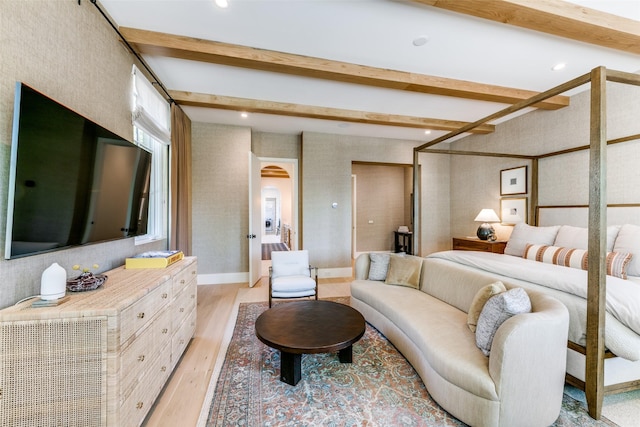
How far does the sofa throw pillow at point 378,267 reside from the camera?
3305 mm

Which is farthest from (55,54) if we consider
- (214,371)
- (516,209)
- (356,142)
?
(516,209)

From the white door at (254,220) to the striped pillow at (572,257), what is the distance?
3.98m

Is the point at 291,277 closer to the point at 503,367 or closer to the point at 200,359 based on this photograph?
the point at 200,359

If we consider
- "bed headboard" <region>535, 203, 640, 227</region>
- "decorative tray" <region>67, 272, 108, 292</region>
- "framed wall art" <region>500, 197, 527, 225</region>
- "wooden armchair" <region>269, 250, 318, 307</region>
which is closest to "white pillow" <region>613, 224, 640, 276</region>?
"bed headboard" <region>535, 203, 640, 227</region>

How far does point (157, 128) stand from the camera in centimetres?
298

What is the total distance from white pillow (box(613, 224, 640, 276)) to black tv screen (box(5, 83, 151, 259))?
14.8 ft

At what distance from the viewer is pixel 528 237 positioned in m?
3.43

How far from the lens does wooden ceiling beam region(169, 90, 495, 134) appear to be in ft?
11.6

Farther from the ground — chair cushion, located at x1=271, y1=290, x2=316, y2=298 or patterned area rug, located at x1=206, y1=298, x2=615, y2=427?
chair cushion, located at x1=271, y1=290, x2=316, y2=298

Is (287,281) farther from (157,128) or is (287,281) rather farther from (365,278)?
(157,128)

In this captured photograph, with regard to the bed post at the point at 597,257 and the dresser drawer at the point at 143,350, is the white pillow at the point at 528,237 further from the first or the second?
the dresser drawer at the point at 143,350

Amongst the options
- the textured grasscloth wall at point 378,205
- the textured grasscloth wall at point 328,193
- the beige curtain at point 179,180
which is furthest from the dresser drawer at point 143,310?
the textured grasscloth wall at point 378,205

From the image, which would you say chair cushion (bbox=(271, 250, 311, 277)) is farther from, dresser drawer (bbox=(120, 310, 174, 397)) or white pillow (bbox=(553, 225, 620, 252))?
white pillow (bbox=(553, 225, 620, 252))

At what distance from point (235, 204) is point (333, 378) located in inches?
141
